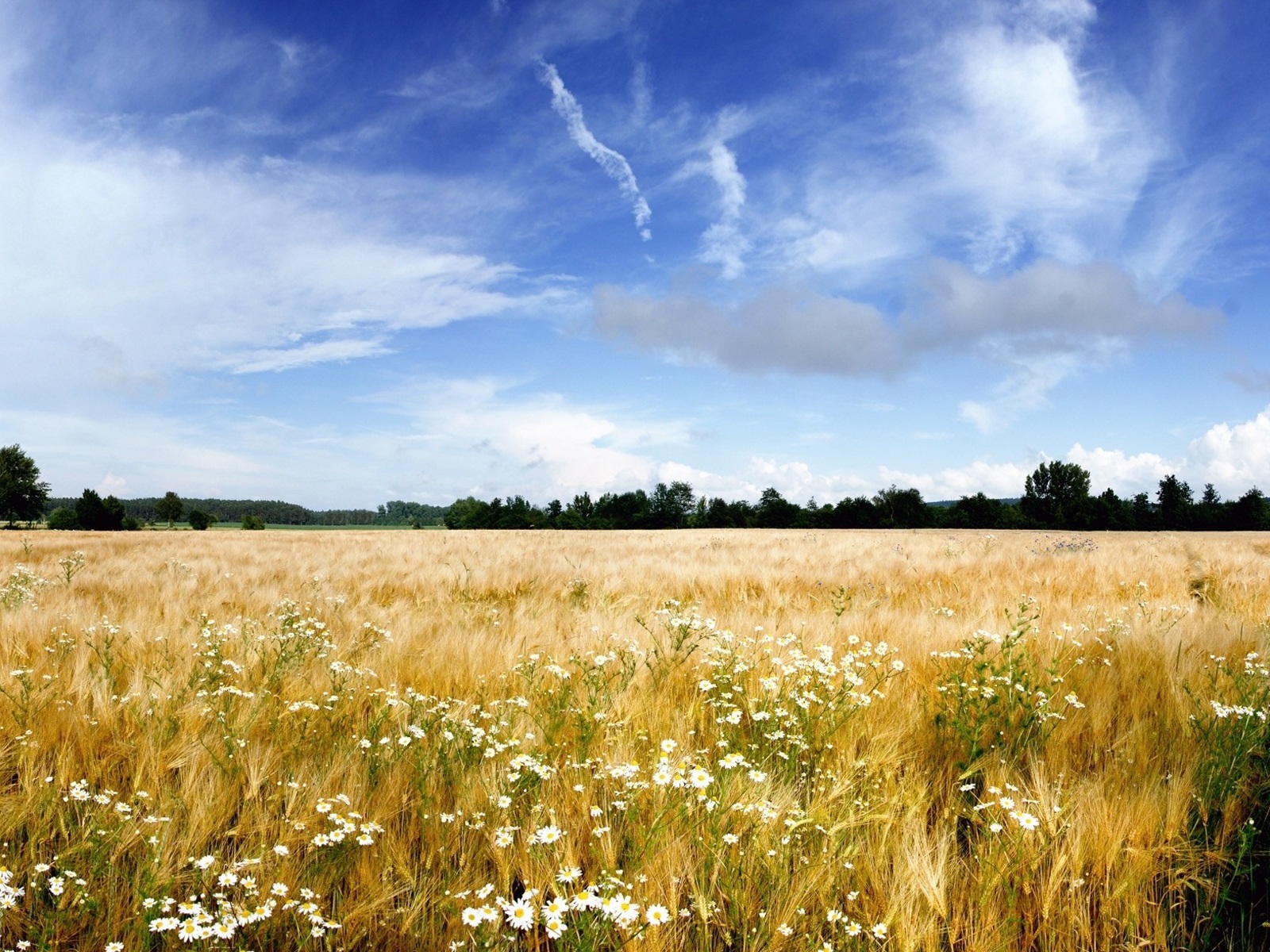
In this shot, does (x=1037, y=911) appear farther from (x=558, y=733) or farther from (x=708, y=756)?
(x=558, y=733)

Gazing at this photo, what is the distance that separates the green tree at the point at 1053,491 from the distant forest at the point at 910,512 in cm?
14

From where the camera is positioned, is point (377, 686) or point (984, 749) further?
point (377, 686)

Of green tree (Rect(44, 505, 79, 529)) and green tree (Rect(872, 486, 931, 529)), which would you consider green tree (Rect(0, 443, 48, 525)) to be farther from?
green tree (Rect(872, 486, 931, 529))

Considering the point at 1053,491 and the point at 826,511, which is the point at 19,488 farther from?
the point at 1053,491

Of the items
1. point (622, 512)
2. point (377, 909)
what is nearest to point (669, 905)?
point (377, 909)

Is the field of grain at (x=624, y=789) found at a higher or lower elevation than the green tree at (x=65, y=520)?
higher

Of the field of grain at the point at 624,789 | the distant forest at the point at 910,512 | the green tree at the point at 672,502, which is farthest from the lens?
the green tree at the point at 672,502

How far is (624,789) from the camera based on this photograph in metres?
2.56

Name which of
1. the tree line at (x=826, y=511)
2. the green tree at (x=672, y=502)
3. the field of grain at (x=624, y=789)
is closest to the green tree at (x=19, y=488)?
the tree line at (x=826, y=511)

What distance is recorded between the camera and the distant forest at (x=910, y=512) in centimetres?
8769

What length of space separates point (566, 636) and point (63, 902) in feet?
12.4

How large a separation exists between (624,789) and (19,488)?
129 meters

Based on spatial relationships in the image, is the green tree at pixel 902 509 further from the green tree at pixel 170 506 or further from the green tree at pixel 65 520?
the green tree at pixel 170 506

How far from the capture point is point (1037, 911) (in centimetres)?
215
